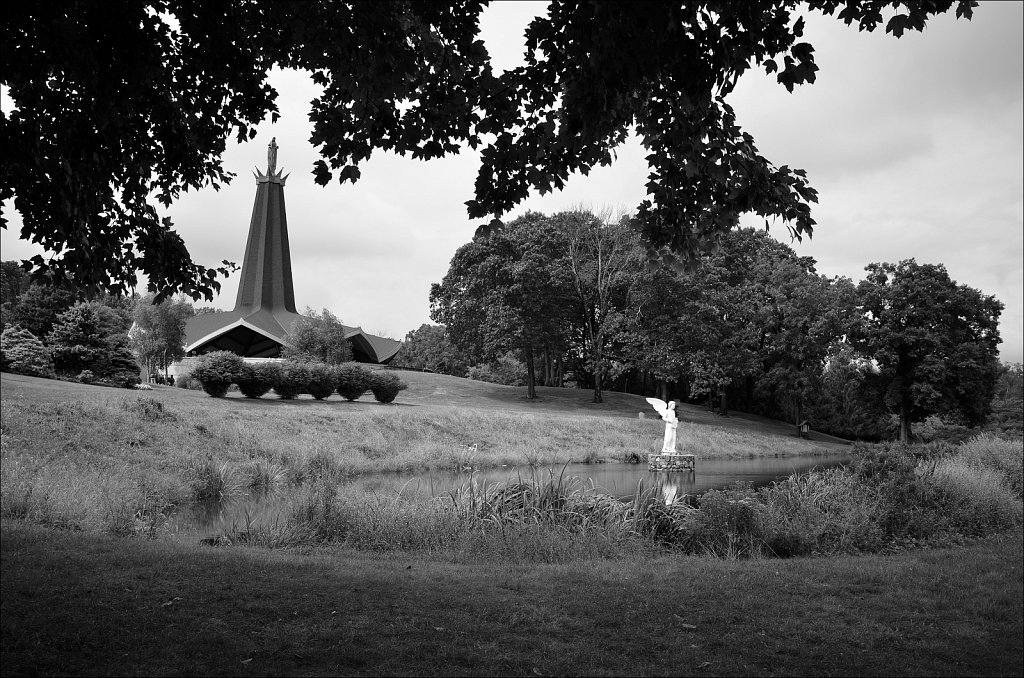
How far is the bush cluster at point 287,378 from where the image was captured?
28.5 meters

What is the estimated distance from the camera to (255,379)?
29.1m

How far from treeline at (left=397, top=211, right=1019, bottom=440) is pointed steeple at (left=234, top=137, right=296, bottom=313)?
24508 mm

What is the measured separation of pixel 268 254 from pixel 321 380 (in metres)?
40.8

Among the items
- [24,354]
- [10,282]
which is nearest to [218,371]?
[24,354]

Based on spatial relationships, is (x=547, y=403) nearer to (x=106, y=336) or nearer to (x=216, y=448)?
(x=106, y=336)

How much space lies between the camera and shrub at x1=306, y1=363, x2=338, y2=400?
103 ft

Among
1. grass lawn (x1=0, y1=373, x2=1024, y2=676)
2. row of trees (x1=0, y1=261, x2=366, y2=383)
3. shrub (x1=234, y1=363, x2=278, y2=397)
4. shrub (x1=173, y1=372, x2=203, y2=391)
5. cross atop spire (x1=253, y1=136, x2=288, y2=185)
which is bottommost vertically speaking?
grass lawn (x1=0, y1=373, x2=1024, y2=676)

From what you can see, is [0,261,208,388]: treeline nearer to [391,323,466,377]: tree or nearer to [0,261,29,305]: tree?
[0,261,29,305]: tree

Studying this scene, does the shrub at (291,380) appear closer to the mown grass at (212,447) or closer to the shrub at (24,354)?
the mown grass at (212,447)

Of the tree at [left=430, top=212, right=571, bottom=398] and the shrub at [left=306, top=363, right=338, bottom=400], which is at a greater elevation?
the tree at [left=430, top=212, right=571, bottom=398]

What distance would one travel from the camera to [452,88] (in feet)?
20.0

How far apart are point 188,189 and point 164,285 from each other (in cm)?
122

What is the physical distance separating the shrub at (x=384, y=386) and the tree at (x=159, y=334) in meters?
12.8

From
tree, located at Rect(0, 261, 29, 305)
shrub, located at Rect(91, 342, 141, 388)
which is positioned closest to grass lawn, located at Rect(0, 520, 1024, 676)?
shrub, located at Rect(91, 342, 141, 388)
